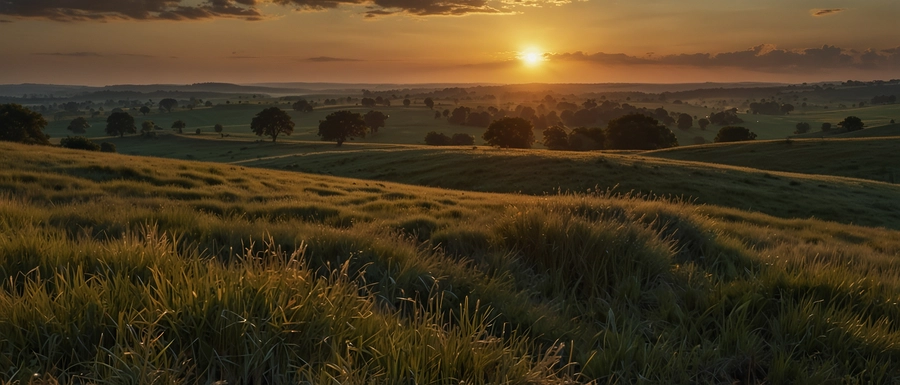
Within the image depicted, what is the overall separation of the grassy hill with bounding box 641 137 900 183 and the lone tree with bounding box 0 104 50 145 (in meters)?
76.9

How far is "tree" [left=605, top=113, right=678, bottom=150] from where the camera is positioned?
83.0 m

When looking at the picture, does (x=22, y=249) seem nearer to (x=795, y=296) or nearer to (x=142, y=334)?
(x=142, y=334)

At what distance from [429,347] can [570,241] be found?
3418 mm

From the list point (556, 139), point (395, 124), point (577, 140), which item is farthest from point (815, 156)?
point (395, 124)

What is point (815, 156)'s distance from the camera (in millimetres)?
54875

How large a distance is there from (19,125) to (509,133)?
2604 inches

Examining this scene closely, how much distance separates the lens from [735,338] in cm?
415

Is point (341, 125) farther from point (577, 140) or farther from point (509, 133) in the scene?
point (577, 140)

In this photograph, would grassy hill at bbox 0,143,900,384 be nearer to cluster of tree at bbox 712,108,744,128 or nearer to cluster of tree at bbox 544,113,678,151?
cluster of tree at bbox 544,113,678,151

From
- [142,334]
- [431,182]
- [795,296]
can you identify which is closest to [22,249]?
[142,334]

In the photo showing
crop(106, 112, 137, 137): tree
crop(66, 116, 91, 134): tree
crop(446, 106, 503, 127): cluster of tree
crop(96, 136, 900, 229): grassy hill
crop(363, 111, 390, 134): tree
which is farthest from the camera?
crop(446, 106, 503, 127): cluster of tree

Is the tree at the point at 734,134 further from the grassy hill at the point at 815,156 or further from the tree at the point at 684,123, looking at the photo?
the tree at the point at 684,123

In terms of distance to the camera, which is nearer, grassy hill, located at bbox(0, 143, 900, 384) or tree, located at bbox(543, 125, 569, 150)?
grassy hill, located at bbox(0, 143, 900, 384)


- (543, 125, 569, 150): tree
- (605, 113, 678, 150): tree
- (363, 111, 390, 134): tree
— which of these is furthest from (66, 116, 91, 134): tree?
(605, 113, 678, 150): tree
